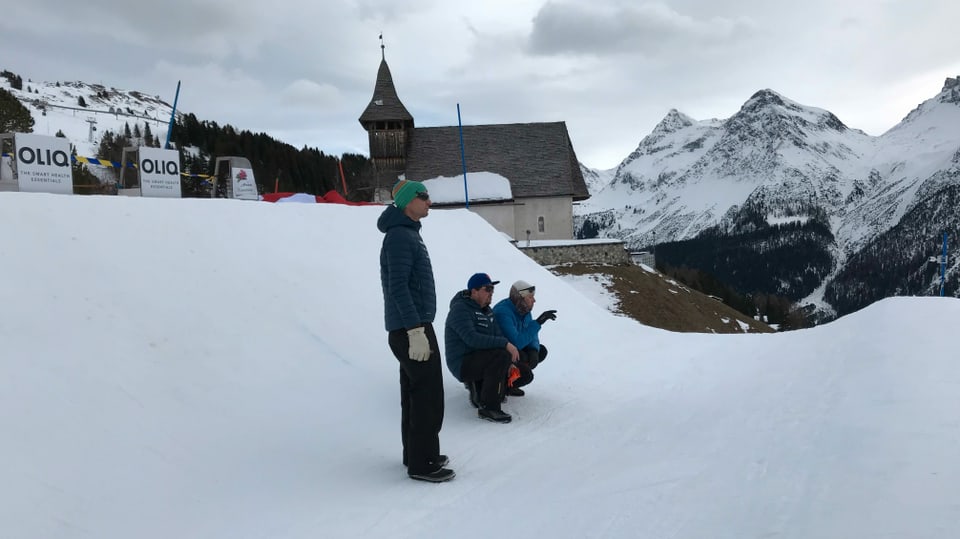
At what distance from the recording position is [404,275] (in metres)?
4.41

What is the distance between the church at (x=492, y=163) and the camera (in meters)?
40.0

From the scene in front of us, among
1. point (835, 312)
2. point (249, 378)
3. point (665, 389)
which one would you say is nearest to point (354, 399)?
point (249, 378)

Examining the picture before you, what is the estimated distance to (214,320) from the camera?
21.7ft

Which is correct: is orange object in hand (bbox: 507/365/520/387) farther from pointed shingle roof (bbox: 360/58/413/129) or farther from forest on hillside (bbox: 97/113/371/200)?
forest on hillside (bbox: 97/113/371/200)

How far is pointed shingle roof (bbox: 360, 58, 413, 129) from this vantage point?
4169cm

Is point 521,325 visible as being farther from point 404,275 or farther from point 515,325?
point 404,275

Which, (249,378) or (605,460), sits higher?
(249,378)

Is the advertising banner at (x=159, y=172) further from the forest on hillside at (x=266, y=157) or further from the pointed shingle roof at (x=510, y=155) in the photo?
the forest on hillside at (x=266, y=157)

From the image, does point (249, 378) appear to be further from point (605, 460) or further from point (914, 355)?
point (914, 355)

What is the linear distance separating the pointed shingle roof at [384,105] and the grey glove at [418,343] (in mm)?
39290

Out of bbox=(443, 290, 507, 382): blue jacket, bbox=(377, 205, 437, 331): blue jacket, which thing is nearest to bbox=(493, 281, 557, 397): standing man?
bbox=(443, 290, 507, 382): blue jacket

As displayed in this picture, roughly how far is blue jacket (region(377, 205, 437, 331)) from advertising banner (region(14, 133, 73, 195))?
22.3 feet

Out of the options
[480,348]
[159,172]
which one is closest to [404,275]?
[480,348]

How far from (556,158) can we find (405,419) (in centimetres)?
3908
